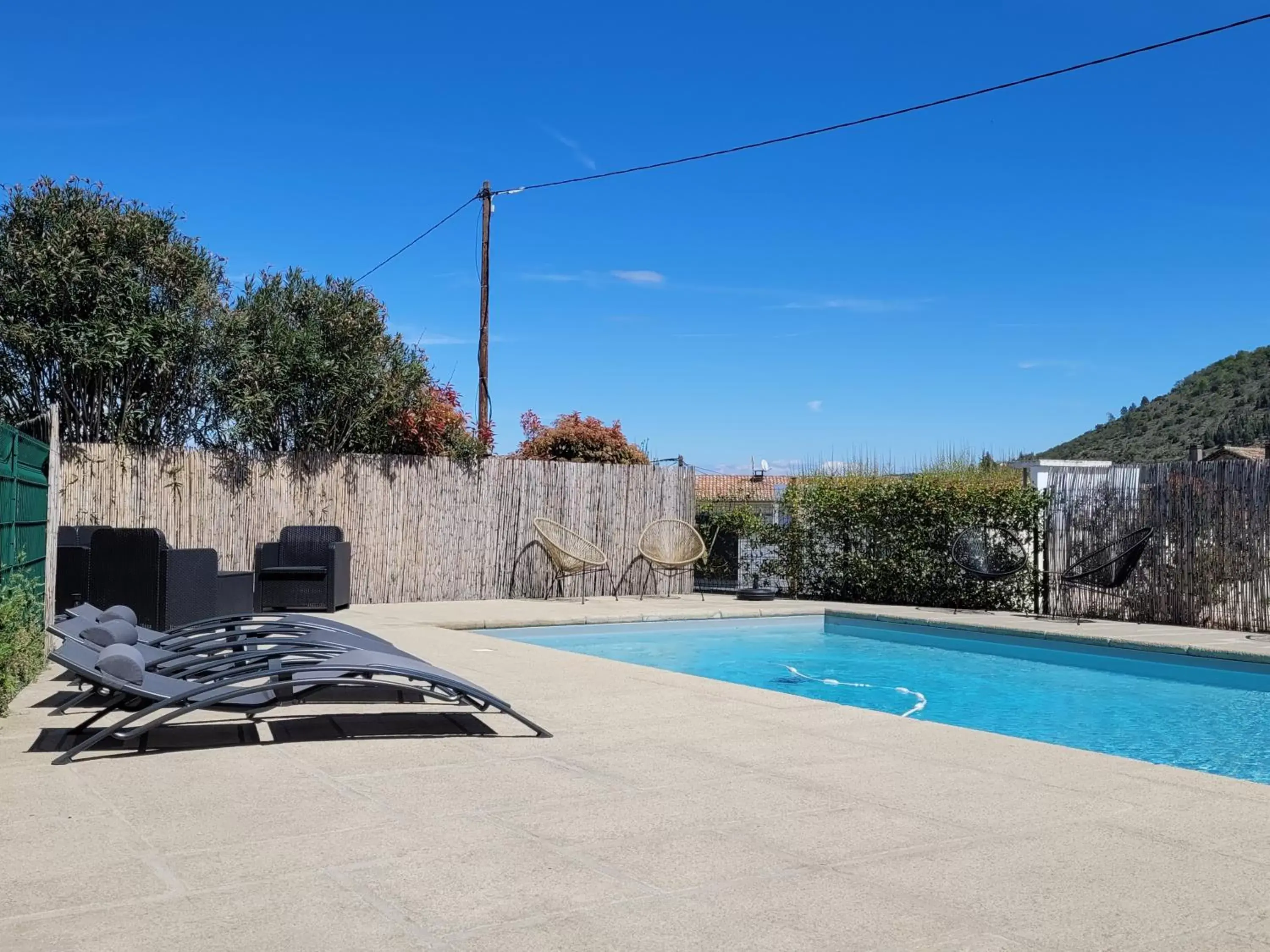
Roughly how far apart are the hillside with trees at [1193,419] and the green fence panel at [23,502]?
132ft

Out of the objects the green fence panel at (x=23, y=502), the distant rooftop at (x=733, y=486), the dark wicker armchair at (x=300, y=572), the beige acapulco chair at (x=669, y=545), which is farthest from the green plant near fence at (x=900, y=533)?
the distant rooftop at (x=733, y=486)

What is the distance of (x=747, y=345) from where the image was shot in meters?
27.8

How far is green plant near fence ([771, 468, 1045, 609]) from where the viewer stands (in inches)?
527

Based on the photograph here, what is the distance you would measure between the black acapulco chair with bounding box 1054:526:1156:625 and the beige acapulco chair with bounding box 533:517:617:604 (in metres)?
5.55

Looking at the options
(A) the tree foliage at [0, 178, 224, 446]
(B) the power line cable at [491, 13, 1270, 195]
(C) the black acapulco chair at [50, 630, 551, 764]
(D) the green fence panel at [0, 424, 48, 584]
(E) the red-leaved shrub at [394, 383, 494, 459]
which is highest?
(B) the power line cable at [491, 13, 1270, 195]

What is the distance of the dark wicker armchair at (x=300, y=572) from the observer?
39.5 feet

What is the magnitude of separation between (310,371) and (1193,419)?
43.5 meters

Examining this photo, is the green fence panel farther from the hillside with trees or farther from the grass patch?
the hillside with trees

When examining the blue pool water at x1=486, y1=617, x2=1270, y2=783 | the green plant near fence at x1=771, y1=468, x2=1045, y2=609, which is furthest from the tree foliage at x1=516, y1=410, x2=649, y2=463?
the blue pool water at x1=486, y1=617, x2=1270, y2=783

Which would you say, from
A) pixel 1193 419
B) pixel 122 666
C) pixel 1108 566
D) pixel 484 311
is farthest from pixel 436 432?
pixel 1193 419

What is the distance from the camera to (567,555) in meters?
14.2

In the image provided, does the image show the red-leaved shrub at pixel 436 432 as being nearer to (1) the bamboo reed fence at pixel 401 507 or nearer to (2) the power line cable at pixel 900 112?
(1) the bamboo reed fence at pixel 401 507

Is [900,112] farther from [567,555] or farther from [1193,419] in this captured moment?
[1193,419]

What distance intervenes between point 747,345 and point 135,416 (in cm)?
1783
